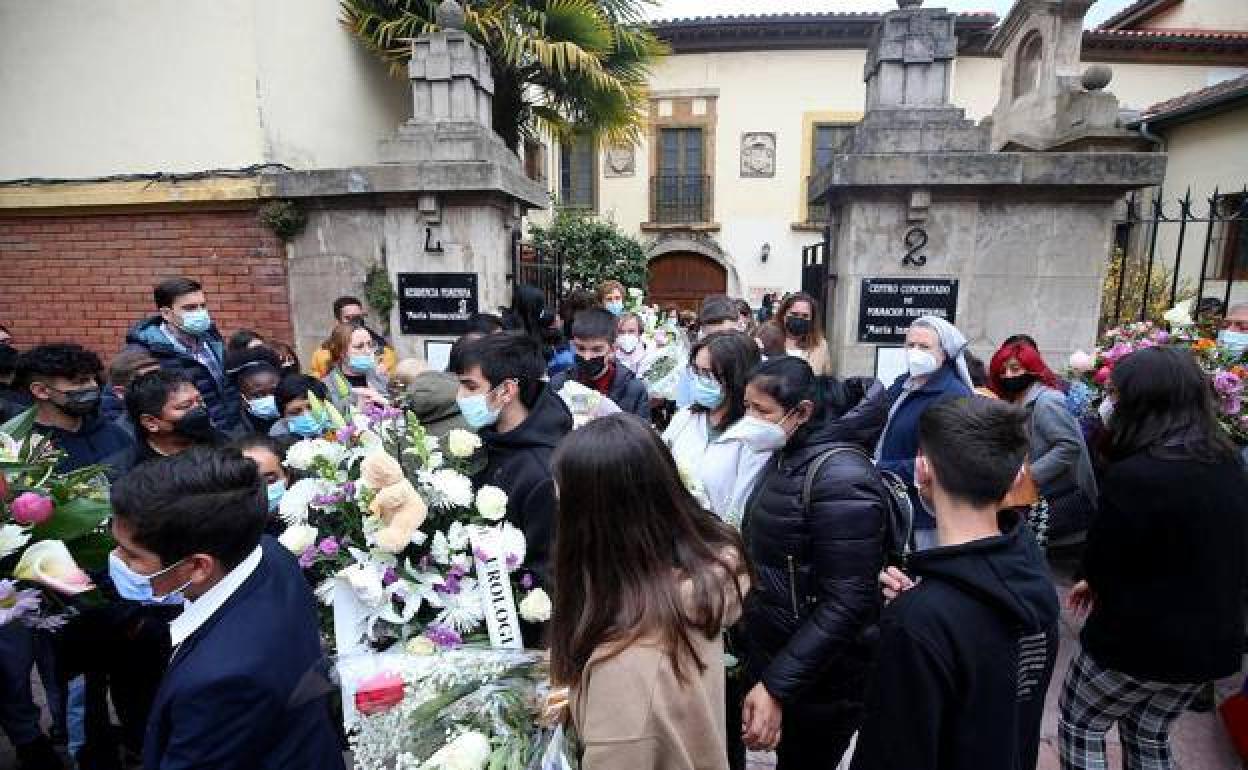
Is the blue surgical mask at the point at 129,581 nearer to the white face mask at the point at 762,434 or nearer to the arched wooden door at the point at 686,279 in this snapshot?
the white face mask at the point at 762,434

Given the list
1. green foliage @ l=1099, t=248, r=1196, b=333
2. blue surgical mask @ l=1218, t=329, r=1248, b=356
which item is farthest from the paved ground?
green foliage @ l=1099, t=248, r=1196, b=333

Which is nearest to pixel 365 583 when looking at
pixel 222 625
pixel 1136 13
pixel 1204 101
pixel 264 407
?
pixel 222 625

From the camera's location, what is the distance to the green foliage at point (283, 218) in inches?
210

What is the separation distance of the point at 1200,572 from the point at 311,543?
9.54ft

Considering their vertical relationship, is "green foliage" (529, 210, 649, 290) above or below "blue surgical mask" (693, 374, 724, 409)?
above

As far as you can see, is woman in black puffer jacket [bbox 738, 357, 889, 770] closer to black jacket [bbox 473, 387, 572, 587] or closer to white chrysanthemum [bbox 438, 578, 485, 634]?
black jacket [bbox 473, 387, 572, 587]

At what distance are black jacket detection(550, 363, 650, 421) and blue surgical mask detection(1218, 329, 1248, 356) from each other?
136 inches

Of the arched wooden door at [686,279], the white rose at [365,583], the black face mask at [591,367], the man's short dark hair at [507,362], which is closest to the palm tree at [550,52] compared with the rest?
the black face mask at [591,367]

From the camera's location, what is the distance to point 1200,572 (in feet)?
7.26

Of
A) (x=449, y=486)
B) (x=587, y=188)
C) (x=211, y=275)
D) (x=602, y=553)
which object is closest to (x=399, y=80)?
(x=211, y=275)

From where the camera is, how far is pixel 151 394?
277 cm

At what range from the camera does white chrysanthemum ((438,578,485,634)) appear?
178 cm

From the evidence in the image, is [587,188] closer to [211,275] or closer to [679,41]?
[679,41]

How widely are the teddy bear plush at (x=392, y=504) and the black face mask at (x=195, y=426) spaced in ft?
5.01
